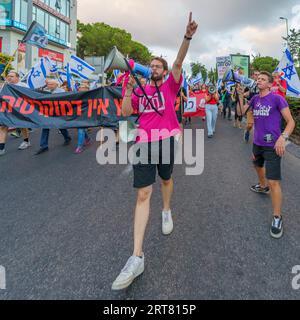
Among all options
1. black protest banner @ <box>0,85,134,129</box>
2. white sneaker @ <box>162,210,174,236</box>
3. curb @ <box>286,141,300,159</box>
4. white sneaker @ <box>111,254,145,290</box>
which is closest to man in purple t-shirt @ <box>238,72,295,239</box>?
white sneaker @ <box>162,210,174,236</box>

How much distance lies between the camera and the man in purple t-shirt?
3.06m

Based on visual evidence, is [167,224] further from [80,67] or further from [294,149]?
[80,67]

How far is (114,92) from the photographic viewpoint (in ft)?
22.8

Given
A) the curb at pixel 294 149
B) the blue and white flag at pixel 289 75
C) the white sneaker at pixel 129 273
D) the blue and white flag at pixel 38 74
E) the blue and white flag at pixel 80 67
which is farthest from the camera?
the blue and white flag at pixel 80 67

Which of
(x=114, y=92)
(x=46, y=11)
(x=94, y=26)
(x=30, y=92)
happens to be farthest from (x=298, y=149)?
(x=94, y=26)

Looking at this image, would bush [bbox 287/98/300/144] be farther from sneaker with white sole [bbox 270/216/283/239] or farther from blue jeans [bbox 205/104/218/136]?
sneaker with white sole [bbox 270/216/283/239]

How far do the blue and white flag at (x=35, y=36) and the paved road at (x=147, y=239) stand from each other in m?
6.48

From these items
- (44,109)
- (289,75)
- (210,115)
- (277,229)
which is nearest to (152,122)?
(277,229)

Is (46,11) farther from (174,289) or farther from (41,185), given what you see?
(174,289)

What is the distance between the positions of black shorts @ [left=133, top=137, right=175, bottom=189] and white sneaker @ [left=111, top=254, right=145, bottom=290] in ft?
2.16

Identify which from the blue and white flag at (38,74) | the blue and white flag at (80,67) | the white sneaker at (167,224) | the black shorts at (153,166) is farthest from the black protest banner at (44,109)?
the black shorts at (153,166)

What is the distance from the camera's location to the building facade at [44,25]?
3103cm

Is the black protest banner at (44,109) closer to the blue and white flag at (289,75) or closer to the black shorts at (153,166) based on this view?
the black shorts at (153,166)

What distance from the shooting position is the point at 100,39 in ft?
171
